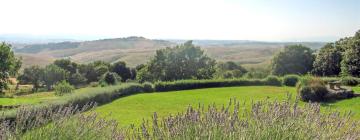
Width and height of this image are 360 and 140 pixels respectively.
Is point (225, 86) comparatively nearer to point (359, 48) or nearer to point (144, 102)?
point (144, 102)

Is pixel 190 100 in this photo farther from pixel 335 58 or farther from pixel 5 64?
pixel 335 58

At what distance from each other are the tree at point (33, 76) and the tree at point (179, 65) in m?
22.5

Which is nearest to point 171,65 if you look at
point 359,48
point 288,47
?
point 288,47

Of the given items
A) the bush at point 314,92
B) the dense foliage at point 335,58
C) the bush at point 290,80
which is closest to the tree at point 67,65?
the dense foliage at point 335,58

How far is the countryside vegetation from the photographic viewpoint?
3643 millimetres

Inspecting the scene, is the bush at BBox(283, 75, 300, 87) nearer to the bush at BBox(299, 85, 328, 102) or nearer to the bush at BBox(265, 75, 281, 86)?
the bush at BBox(265, 75, 281, 86)

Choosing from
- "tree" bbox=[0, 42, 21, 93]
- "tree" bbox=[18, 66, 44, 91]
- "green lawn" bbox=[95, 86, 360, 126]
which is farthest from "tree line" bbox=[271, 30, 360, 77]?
"tree" bbox=[18, 66, 44, 91]

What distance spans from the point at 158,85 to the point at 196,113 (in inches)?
953

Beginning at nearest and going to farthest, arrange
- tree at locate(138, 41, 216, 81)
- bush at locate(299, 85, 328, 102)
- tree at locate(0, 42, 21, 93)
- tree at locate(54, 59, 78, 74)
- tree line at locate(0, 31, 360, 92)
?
bush at locate(299, 85, 328, 102), tree at locate(0, 42, 21, 93), tree line at locate(0, 31, 360, 92), tree at locate(138, 41, 216, 81), tree at locate(54, 59, 78, 74)

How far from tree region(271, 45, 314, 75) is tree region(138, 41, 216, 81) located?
6.62m

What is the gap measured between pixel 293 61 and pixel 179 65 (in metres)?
11.4

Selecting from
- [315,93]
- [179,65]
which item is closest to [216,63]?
[179,65]

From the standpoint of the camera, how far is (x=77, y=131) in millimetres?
4035

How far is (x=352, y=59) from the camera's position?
32.4 m
